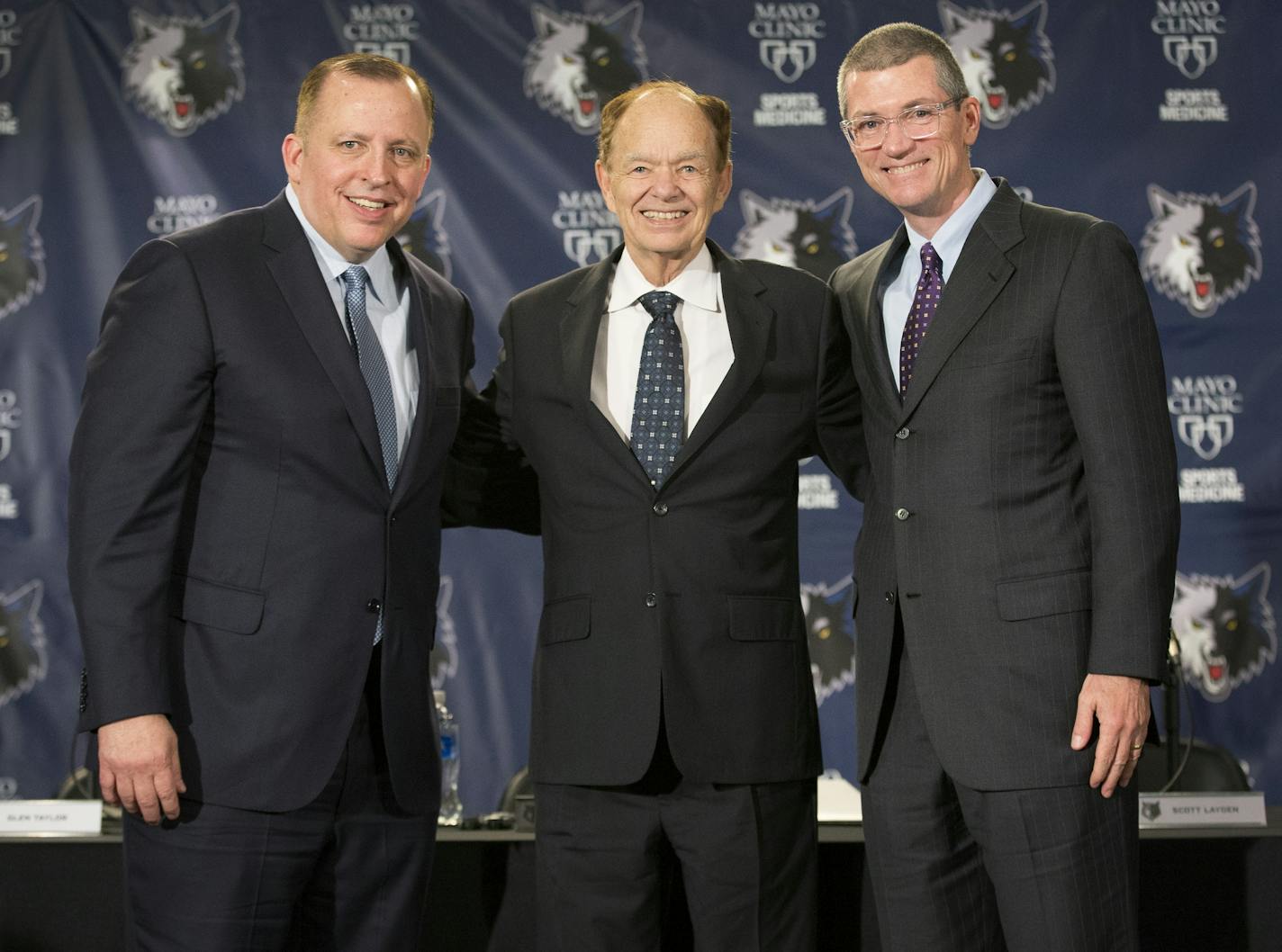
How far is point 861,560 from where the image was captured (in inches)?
93.3

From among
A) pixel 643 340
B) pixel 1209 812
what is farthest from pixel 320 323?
pixel 1209 812

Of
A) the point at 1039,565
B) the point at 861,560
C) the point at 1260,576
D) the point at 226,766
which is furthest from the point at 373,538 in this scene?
the point at 1260,576

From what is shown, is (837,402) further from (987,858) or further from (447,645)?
(447,645)

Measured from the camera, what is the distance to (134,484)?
79.6 inches

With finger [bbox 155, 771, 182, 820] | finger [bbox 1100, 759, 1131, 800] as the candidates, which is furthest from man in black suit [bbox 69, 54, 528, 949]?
finger [bbox 1100, 759, 1131, 800]

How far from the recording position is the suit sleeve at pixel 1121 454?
2037mm

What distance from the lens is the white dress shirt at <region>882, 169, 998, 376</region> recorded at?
92.4 inches

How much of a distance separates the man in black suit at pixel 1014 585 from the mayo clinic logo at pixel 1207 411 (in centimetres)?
269

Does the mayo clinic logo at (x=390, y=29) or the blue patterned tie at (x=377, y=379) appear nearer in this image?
the blue patterned tie at (x=377, y=379)

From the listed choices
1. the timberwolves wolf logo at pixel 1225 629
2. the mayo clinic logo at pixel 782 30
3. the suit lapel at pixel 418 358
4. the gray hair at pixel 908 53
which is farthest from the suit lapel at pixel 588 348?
the timberwolves wolf logo at pixel 1225 629

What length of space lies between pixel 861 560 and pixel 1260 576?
2895mm

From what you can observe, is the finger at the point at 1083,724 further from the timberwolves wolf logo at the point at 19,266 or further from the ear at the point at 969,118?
the timberwolves wolf logo at the point at 19,266

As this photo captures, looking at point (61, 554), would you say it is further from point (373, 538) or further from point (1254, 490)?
point (1254, 490)

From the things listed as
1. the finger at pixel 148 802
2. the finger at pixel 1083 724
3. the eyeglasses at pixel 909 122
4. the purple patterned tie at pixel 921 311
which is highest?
the eyeglasses at pixel 909 122
